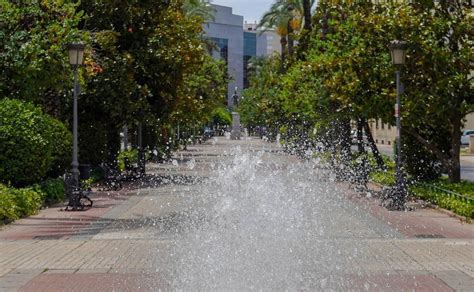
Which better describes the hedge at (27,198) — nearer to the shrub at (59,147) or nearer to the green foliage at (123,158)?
the shrub at (59,147)

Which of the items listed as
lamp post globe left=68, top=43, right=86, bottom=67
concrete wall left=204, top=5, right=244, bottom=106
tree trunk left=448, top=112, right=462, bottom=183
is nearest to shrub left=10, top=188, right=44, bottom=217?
lamp post globe left=68, top=43, right=86, bottom=67

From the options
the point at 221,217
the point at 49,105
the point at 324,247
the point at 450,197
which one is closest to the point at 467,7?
the point at 450,197

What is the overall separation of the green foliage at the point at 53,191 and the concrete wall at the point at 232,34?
15334 centimetres

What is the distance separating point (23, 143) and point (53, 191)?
1.75 m

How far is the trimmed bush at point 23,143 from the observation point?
1828cm

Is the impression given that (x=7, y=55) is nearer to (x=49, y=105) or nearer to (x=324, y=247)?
(x=49, y=105)

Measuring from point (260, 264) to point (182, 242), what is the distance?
9.45ft

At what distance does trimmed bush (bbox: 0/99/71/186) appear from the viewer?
720 inches

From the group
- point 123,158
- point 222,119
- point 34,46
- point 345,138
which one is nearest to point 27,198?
point 34,46

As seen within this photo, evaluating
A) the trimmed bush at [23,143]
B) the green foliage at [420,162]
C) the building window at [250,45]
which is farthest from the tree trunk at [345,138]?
the building window at [250,45]

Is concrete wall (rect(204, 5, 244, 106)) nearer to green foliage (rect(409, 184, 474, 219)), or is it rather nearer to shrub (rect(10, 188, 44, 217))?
green foliage (rect(409, 184, 474, 219))

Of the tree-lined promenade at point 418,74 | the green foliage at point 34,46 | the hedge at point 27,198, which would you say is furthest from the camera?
the green foliage at point 34,46

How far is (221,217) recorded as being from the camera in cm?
1652

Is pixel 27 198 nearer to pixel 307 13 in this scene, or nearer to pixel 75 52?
pixel 75 52
